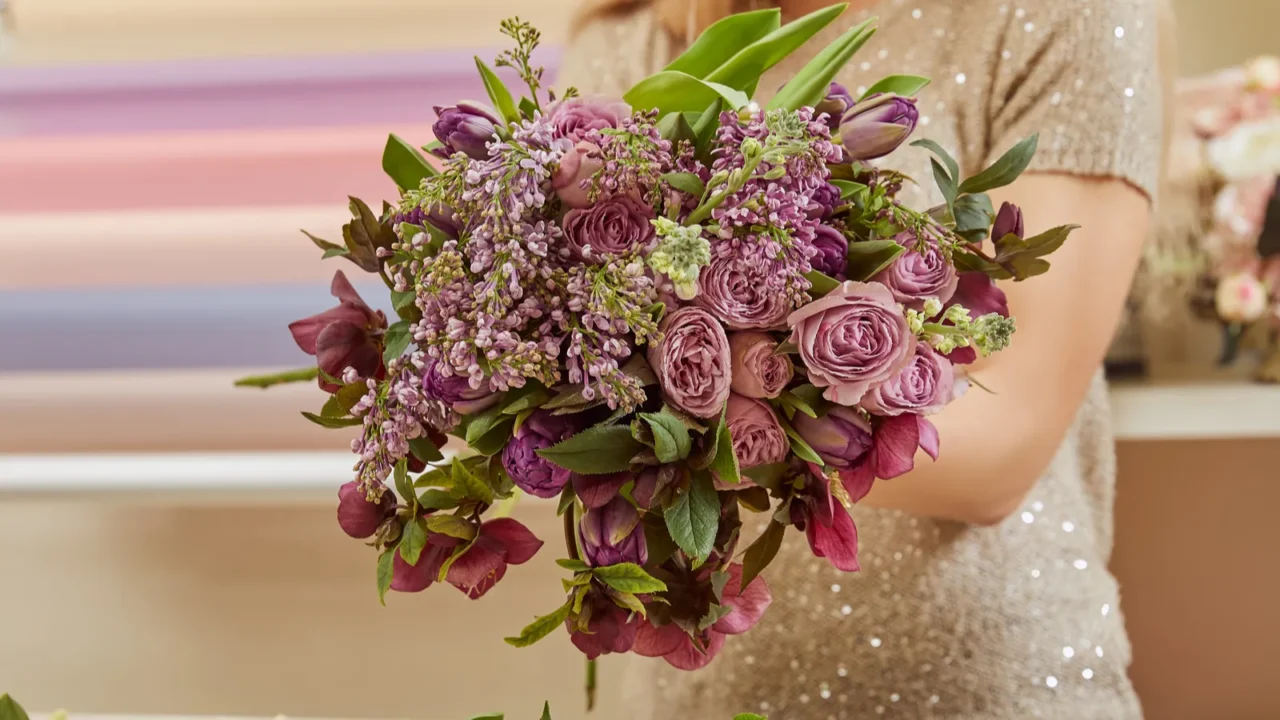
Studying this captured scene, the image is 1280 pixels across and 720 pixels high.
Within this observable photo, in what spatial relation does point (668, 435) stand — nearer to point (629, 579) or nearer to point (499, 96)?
point (629, 579)

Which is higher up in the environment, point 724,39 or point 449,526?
point 724,39

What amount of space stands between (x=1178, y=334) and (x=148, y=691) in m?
1.51

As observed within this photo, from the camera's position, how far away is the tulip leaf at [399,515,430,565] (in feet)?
1.31

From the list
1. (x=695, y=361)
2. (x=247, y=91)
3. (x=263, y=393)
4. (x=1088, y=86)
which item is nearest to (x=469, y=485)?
(x=695, y=361)

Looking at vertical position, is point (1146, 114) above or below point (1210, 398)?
above

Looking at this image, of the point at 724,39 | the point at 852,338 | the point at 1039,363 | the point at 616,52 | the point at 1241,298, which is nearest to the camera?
the point at 852,338

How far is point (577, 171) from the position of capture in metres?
0.36

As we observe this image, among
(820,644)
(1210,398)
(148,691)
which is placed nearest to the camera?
(820,644)

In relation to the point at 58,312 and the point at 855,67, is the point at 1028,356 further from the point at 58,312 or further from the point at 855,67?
the point at 58,312

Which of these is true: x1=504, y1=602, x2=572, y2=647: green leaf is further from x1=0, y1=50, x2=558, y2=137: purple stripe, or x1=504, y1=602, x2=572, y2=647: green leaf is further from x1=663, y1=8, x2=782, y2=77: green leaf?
x1=0, y1=50, x2=558, y2=137: purple stripe

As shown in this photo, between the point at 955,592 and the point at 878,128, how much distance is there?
52 centimetres

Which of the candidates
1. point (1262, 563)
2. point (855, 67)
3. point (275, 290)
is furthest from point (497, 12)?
point (1262, 563)

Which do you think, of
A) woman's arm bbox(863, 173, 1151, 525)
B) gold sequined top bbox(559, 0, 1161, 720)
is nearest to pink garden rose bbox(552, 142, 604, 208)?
woman's arm bbox(863, 173, 1151, 525)

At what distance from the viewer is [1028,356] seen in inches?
26.8
